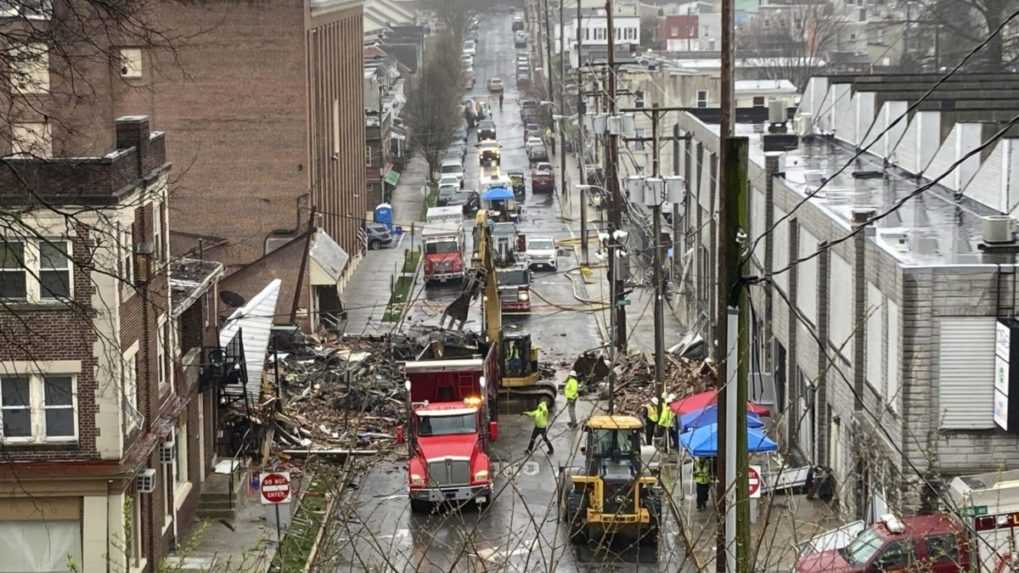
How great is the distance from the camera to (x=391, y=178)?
91125 mm

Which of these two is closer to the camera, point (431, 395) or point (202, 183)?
point (431, 395)

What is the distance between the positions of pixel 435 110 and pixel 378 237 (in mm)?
29239

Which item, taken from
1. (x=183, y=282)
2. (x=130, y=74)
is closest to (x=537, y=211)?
(x=130, y=74)

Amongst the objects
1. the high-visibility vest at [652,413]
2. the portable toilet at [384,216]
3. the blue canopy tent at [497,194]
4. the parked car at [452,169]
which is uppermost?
the parked car at [452,169]

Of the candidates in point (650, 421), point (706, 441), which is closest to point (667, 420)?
point (706, 441)

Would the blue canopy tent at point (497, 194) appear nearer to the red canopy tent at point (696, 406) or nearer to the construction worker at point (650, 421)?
the construction worker at point (650, 421)

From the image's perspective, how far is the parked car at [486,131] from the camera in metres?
106

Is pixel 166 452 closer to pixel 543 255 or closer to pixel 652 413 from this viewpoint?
pixel 652 413

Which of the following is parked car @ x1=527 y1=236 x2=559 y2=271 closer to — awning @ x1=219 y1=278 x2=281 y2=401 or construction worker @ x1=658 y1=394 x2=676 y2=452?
awning @ x1=219 y1=278 x2=281 y2=401

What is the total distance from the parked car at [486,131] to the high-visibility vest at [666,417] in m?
77.1

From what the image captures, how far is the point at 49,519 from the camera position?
22203 mm

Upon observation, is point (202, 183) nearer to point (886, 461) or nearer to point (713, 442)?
point (713, 442)

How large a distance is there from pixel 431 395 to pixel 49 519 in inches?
382

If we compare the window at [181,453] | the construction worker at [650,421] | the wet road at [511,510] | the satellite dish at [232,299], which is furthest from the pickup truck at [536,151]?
the window at [181,453]
